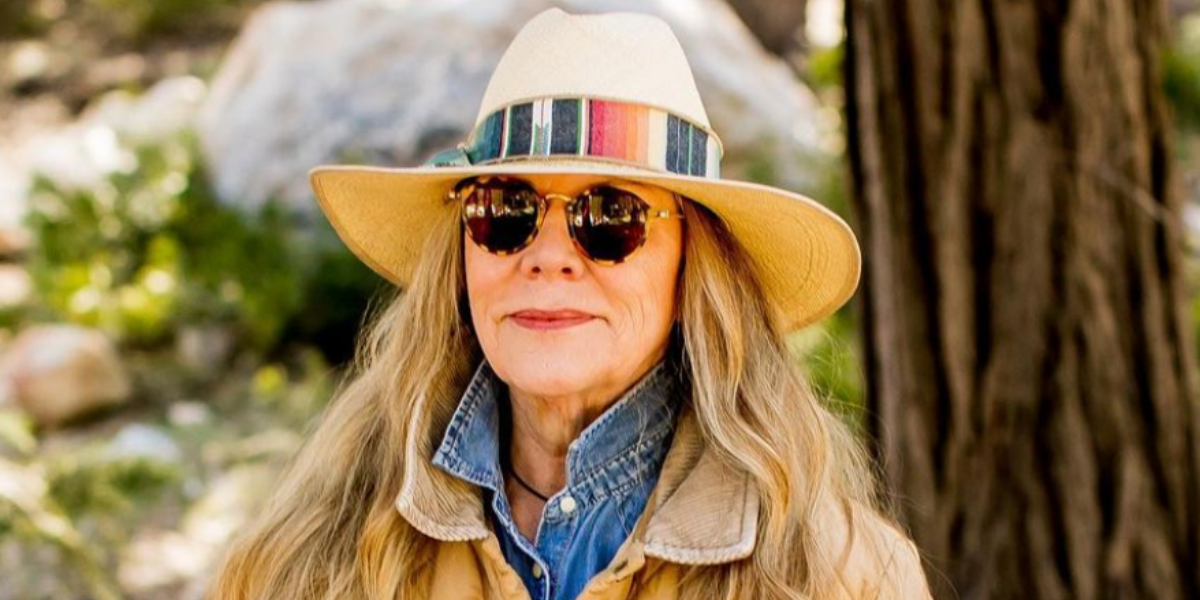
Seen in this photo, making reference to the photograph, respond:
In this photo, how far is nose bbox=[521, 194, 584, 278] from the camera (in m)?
2.20

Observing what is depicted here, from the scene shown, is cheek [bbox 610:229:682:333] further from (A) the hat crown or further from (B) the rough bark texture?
(B) the rough bark texture

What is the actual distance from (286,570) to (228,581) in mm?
95

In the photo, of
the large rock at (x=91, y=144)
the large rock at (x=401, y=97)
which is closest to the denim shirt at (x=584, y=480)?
the large rock at (x=401, y=97)

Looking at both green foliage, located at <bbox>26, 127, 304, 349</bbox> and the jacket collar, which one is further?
green foliage, located at <bbox>26, 127, 304, 349</bbox>

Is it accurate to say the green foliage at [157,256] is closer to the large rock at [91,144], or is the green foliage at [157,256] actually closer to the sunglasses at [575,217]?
the large rock at [91,144]

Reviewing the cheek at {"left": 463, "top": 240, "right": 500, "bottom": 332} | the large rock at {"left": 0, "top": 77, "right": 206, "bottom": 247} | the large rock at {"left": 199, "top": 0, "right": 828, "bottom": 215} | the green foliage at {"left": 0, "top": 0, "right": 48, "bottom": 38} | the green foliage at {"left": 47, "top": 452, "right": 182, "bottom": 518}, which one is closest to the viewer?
the cheek at {"left": 463, "top": 240, "right": 500, "bottom": 332}

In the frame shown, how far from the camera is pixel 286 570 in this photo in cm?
238

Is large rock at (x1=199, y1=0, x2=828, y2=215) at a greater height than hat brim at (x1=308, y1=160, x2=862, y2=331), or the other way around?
large rock at (x1=199, y1=0, x2=828, y2=215)

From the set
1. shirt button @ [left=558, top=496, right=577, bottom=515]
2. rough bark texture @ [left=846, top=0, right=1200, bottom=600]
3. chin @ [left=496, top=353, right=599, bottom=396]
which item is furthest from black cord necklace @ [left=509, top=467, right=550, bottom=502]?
rough bark texture @ [left=846, top=0, right=1200, bottom=600]

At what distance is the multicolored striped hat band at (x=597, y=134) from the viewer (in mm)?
2160

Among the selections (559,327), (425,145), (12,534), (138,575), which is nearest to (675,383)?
(559,327)

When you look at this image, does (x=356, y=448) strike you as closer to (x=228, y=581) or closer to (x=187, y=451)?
(x=228, y=581)

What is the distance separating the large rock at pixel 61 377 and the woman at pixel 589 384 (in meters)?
4.71

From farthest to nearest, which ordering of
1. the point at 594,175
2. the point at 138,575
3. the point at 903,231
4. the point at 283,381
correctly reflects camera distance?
1. the point at 283,381
2. the point at 138,575
3. the point at 903,231
4. the point at 594,175
